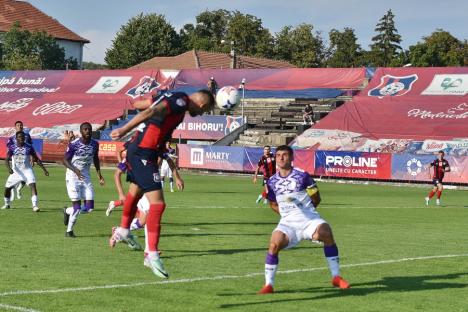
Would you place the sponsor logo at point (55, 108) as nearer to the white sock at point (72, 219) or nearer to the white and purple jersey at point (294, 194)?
the white sock at point (72, 219)

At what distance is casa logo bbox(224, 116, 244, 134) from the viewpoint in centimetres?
5811

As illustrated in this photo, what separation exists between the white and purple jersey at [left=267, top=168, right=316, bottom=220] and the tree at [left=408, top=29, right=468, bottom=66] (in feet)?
299

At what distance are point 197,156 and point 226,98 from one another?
38710 mm

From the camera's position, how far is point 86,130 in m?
16.5

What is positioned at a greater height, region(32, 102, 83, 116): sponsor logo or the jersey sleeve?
region(32, 102, 83, 116): sponsor logo

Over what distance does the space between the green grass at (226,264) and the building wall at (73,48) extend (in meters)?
108

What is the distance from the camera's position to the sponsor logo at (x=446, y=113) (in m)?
52.4

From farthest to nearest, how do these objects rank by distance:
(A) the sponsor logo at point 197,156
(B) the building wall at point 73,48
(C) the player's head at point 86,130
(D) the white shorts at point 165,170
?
(B) the building wall at point 73,48 → (A) the sponsor logo at point 197,156 → (D) the white shorts at point 165,170 → (C) the player's head at point 86,130

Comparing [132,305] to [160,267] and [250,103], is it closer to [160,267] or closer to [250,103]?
[160,267]

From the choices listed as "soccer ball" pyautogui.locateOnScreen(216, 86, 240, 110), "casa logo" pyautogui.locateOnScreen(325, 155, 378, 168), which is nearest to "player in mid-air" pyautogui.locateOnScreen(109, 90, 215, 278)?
"soccer ball" pyautogui.locateOnScreen(216, 86, 240, 110)

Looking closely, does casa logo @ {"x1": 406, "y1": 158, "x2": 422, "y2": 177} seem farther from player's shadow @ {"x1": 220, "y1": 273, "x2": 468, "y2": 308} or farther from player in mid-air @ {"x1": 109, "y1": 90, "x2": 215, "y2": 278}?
player in mid-air @ {"x1": 109, "y1": 90, "x2": 215, "y2": 278}

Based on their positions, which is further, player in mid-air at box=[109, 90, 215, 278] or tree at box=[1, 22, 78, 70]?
tree at box=[1, 22, 78, 70]

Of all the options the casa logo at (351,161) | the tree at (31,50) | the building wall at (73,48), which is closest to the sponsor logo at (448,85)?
the casa logo at (351,161)

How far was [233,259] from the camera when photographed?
13484 millimetres
